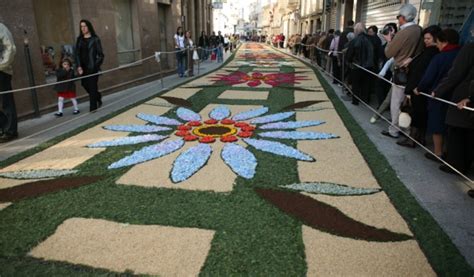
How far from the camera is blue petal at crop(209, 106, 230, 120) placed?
6.98 m

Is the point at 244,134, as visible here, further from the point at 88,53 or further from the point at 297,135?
the point at 88,53

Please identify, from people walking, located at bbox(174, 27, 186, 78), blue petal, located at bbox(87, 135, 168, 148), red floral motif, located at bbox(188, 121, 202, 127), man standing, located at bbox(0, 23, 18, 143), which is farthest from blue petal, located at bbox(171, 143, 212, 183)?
people walking, located at bbox(174, 27, 186, 78)

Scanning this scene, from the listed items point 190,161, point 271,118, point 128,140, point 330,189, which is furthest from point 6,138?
point 330,189

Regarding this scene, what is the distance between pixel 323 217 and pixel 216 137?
2.76 m

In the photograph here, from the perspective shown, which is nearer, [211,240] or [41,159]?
[211,240]

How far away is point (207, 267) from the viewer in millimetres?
2582

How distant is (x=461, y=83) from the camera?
402 centimetres

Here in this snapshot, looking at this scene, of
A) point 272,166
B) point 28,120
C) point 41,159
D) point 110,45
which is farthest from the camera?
point 110,45

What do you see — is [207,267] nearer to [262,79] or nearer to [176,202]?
[176,202]

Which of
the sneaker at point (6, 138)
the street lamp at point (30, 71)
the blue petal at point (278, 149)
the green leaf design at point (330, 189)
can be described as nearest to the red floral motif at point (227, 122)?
the blue petal at point (278, 149)

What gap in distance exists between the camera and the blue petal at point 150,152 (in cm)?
460

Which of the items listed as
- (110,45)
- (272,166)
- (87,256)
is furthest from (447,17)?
(110,45)

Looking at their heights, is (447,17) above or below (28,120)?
above

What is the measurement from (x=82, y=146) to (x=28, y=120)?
2591mm
